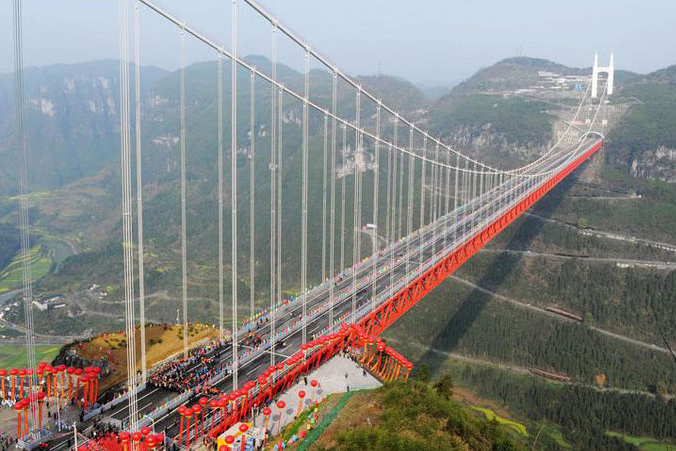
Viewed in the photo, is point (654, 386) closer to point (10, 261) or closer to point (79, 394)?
point (79, 394)

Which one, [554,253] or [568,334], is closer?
[568,334]

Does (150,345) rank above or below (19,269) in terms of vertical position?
above

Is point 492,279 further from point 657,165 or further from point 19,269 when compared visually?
point 19,269

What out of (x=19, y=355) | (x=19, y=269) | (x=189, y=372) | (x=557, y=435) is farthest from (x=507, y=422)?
(x=19, y=269)

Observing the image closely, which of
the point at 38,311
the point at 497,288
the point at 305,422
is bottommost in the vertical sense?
the point at 38,311

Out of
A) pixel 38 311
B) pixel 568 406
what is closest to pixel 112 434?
pixel 568 406
